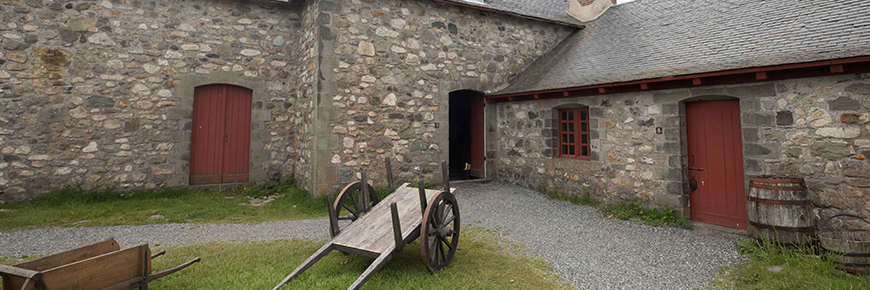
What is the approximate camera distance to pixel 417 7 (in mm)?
7973

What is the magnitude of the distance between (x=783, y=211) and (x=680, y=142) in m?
1.82

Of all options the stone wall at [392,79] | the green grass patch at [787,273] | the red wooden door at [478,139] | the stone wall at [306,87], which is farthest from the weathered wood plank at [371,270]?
the red wooden door at [478,139]

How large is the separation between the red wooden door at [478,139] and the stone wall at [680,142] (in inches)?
21.0

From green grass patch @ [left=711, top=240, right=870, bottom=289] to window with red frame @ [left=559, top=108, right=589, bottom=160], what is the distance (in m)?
3.42

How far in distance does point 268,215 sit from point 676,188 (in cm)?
635

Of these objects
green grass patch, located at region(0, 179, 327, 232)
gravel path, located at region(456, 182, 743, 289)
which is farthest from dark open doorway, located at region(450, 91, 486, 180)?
green grass patch, located at region(0, 179, 327, 232)

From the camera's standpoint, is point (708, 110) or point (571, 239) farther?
point (708, 110)

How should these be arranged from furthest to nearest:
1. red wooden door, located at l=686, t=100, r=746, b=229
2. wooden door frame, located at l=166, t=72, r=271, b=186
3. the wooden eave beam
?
wooden door frame, located at l=166, t=72, r=271, b=186 → red wooden door, located at l=686, t=100, r=746, b=229 → the wooden eave beam

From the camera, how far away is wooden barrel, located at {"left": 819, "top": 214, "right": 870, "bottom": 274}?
3.44 m

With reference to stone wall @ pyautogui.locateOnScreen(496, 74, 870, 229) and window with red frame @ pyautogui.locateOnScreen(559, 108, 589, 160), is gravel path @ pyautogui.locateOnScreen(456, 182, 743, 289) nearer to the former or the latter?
stone wall @ pyautogui.locateOnScreen(496, 74, 870, 229)

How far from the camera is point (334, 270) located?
11.7ft

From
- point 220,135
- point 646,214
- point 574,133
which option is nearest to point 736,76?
point 646,214

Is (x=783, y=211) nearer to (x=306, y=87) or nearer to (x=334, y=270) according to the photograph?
(x=334, y=270)

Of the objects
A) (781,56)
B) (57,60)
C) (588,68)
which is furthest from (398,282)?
(57,60)
